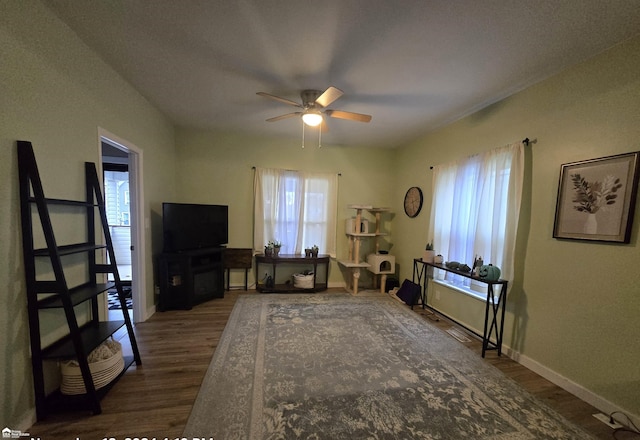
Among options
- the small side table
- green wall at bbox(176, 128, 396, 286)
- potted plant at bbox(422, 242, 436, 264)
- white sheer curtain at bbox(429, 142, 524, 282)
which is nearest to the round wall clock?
white sheer curtain at bbox(429, 142, 524, 282)

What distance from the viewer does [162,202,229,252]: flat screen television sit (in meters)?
3.17

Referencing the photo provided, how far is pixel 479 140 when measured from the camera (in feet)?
9.16

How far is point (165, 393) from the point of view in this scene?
175 centimetres

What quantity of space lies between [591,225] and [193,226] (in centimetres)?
424

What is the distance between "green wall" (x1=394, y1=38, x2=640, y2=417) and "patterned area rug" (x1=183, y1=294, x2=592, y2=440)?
46cm

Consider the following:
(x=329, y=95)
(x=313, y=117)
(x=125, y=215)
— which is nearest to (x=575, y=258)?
(x=329, y=95)

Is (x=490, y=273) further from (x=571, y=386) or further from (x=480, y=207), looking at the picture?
(x=571, y=386)

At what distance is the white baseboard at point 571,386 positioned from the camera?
164 centimetres

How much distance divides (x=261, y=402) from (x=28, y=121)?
2.33 meters

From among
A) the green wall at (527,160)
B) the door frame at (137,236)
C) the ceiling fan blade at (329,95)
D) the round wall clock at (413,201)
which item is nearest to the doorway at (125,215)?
the door frame at (137,236)

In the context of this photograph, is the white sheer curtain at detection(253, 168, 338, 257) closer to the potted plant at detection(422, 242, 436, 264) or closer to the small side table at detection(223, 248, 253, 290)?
the small side table at detection(223, 248, 253, 290)

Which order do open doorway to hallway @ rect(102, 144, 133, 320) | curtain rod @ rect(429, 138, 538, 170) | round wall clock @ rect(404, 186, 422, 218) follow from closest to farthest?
curtain rod @ rect(429, 138, 538, 170)
round wall clock @ rect(404, 186, 422, 218)
open doorway to hallway @ rect(102, 144, 133, 320)

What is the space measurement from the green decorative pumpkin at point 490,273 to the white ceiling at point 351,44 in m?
1.79

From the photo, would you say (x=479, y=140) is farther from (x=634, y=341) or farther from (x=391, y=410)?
(x=391, y=410)
